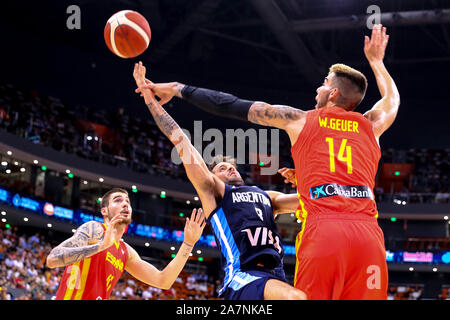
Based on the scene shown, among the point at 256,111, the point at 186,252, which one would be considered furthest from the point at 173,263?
the point at 256,111

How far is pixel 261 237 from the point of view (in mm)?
4316

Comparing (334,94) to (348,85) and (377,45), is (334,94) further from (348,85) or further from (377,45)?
(377,45)

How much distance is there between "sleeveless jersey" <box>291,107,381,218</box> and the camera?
12.1ft

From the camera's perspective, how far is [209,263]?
3164 cm

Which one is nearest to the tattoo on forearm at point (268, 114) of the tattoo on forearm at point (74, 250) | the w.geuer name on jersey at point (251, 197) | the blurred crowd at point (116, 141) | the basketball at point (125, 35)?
the w.geuer name on jersey at point (251, 197)

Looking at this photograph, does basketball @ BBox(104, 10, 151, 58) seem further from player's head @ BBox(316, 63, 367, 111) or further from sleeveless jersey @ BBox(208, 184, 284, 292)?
player's head @ BBox(316, 63, 367, 111)

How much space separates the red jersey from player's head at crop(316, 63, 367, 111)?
113 inches

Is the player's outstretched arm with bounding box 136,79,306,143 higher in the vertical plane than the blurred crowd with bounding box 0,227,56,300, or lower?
higher

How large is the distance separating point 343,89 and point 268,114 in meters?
0.55

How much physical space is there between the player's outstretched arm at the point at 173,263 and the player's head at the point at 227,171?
563mm

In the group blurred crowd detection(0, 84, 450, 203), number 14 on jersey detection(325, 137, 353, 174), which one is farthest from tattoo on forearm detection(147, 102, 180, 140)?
blurred crowd detection(0, 84, 450, 203)

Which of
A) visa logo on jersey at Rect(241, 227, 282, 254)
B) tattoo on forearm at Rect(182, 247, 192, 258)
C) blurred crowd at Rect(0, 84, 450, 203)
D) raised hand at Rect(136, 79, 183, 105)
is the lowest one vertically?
tattoo on forearm at Rect(182, 247, 192, 258)

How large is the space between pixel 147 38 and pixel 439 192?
90.8 feet

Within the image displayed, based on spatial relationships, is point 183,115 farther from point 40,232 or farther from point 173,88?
point 173,88
